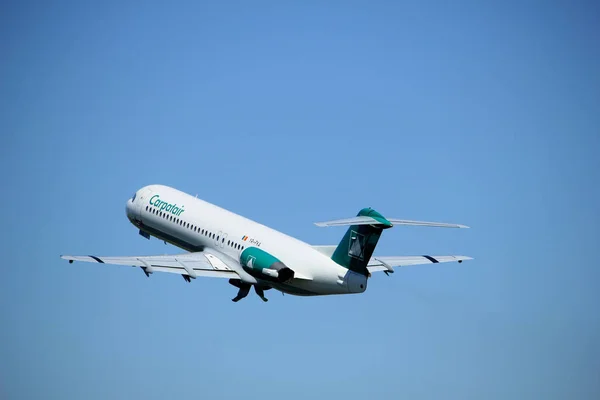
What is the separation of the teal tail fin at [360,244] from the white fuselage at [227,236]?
483 millimetres

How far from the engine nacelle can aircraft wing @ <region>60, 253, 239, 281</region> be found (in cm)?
177

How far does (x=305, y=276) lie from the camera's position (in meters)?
64.6

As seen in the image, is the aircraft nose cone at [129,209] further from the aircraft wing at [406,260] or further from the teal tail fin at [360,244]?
the teal tail fin at [360,244]

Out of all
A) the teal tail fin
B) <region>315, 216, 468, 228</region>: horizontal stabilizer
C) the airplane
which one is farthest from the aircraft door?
<region>315, 216, 468, 228</region>: horizontal stabilizer

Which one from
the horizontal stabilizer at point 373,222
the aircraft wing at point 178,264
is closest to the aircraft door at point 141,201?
the aircraft wing at point 178,264

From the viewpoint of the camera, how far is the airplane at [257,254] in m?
62.5

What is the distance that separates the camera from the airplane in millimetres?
62500

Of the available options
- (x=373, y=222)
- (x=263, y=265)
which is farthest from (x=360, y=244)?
(x=263, y=265)

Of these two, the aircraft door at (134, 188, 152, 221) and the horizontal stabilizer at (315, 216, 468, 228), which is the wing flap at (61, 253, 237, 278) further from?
the horizontal stabilizer at (315, 216, 468, 228)

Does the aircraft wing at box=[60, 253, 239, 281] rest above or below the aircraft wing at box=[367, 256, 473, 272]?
below

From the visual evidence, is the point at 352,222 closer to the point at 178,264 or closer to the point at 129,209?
the point at 178,264

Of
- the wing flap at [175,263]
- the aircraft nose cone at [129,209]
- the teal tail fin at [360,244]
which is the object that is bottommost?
the wing flap at [175,263]

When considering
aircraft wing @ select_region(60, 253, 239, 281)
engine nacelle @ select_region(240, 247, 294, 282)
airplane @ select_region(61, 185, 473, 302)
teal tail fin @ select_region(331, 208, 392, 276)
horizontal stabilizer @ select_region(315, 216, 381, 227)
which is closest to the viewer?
horizontal stabilizer @ select_region(315, 216, 381, 227)

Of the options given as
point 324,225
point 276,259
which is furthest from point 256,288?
point 324,225
